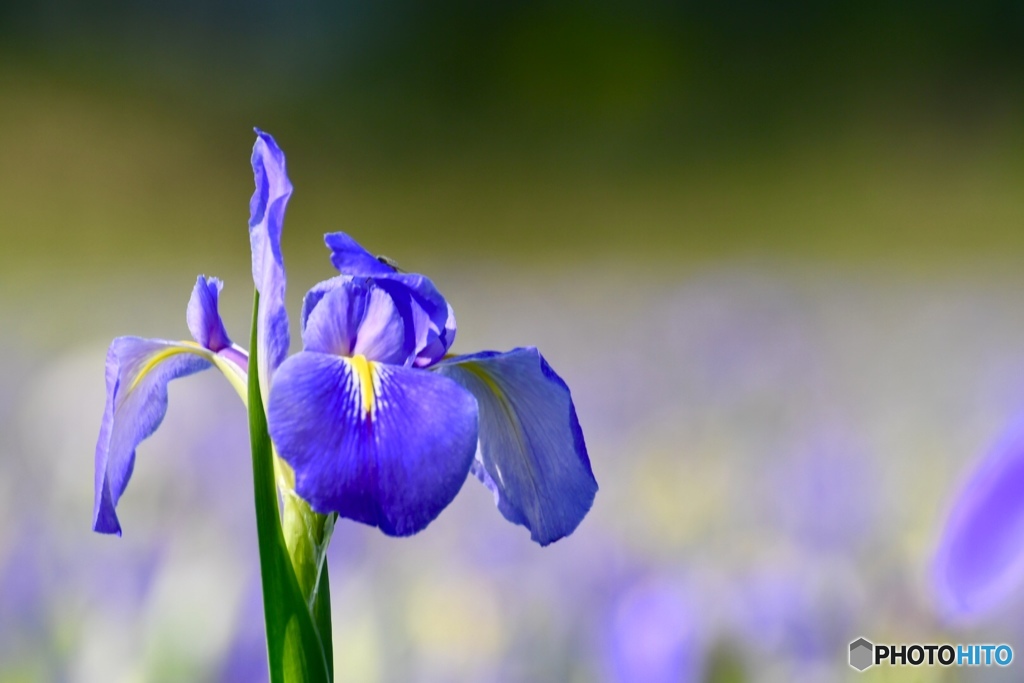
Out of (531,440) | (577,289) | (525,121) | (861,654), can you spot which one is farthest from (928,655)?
(525,121)

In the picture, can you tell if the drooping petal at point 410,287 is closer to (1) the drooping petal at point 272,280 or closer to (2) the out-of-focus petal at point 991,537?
(1) the drooping petal at point 272,280

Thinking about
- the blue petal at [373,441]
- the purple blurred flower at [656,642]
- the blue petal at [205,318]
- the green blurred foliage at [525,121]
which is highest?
the green blurred foliage at [525,121]

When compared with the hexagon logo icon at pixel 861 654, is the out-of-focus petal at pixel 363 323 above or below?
above

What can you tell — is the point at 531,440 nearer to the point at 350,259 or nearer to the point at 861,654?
the point at 350,259

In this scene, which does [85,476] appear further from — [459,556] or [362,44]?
[362,44]

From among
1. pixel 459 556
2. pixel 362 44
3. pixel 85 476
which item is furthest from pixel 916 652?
pixel 362 44

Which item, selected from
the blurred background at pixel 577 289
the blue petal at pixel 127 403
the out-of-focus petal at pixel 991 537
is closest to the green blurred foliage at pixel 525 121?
the blurred background at pixel 577 289

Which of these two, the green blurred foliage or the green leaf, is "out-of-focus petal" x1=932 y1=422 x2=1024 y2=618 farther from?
the green blurred foliage
